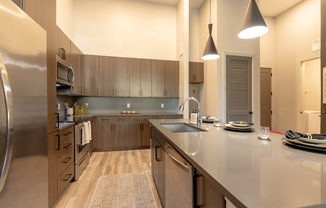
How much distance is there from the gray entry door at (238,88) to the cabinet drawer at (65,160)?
10.7 ft

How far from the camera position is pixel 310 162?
0.70m

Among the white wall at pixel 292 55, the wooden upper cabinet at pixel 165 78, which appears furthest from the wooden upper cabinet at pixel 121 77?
the white wall at pixel 292 55

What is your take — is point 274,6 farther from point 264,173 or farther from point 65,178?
point 65,178

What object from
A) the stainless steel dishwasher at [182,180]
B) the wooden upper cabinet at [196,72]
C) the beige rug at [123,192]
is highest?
the wooden upper cabinet at [196,72]

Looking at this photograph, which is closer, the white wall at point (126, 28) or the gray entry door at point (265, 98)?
the white wall at point (126, 28)

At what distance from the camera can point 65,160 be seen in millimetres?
1989

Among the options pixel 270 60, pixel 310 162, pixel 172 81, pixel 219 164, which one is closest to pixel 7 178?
pixel 219 164

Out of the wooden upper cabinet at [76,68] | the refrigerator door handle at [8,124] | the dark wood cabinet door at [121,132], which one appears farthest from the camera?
the dark wood cabinet door at [121,132]

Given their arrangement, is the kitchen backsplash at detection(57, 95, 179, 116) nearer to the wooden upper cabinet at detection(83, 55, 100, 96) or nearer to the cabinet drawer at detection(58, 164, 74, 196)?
the wooden upper cabinet at detection(83, 55, 100, 96)

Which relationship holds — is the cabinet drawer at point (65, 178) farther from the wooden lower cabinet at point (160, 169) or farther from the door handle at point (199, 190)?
the door handle at point (199, 190)

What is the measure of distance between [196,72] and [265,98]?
8.50 feet

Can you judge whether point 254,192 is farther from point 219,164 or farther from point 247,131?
point 247,131

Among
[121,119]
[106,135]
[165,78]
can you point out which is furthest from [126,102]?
[165,78]

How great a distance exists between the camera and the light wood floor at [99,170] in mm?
1838
